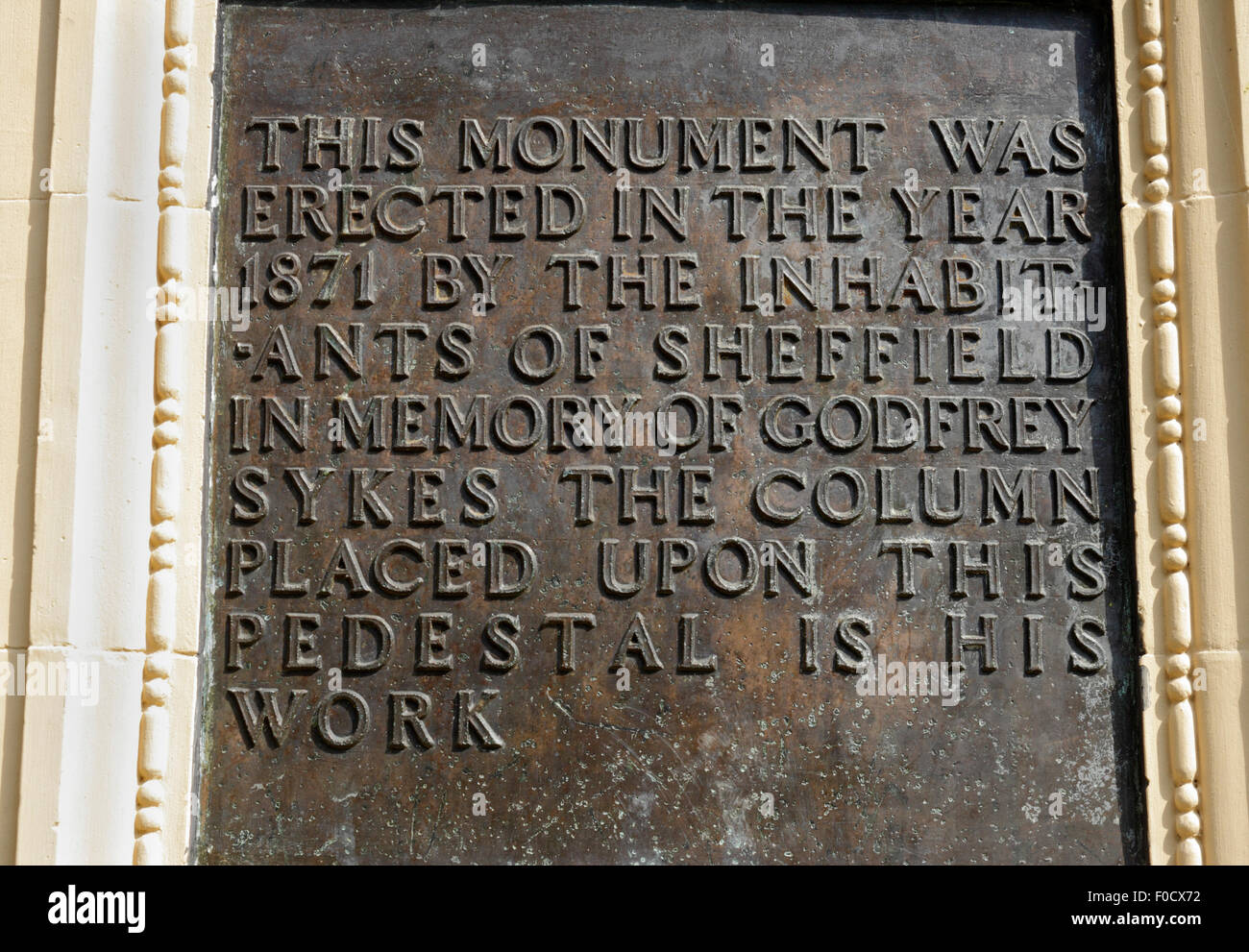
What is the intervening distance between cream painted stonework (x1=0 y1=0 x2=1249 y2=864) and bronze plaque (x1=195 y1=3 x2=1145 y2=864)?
0.12 metres

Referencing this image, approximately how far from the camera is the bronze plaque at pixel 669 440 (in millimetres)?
4488

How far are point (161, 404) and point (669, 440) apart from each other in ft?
6.16

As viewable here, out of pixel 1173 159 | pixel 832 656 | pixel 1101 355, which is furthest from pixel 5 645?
pixel 1173 159

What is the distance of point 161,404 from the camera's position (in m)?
4.57

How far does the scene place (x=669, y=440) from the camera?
4.67 metres

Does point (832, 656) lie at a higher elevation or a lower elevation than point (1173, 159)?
lower

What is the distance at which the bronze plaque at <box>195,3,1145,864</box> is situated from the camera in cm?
449

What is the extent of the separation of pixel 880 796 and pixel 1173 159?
2.68 meters

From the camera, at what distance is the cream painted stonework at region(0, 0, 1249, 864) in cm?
440

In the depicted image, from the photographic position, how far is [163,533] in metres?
4.51

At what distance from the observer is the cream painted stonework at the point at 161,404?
4398 millimetres

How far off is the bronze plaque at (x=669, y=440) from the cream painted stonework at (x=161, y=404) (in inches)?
4.7

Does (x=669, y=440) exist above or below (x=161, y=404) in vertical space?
below
